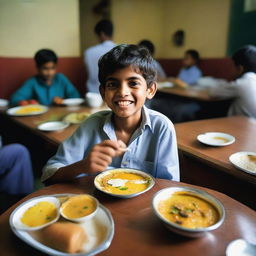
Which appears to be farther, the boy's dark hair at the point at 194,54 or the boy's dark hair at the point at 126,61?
the boy's dark hair at the point at 194,54

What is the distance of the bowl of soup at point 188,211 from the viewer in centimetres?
74

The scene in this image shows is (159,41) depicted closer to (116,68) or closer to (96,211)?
(116,68)

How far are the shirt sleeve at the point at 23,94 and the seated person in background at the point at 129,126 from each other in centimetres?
197

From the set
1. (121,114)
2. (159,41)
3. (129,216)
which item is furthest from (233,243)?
(159,41)

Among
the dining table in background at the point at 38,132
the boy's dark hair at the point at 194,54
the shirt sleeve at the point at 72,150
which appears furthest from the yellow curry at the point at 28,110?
the boy's dark hair at the point at 194,54

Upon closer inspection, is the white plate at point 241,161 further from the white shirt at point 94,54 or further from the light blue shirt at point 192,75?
the light blue shirt at point 192,75

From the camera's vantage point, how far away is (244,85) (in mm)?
→ 2828

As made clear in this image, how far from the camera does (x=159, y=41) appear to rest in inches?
256

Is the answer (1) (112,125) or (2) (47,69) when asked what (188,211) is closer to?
(1) (112,125)

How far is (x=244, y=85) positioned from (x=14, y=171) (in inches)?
98.6

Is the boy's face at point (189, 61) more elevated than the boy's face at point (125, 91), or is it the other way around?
the boy's face at point (189, 61)

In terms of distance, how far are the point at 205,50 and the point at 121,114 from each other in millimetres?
4656

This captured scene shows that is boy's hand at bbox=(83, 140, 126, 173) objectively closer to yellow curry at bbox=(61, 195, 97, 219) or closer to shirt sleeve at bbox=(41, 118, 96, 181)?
yellow curry at bbox=(61, 195, 97, 219)

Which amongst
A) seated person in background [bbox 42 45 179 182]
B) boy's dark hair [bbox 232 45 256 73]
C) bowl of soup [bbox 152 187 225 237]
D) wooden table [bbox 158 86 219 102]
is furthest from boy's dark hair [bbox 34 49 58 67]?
bowl of soup [bbox 152 187 225 237]
